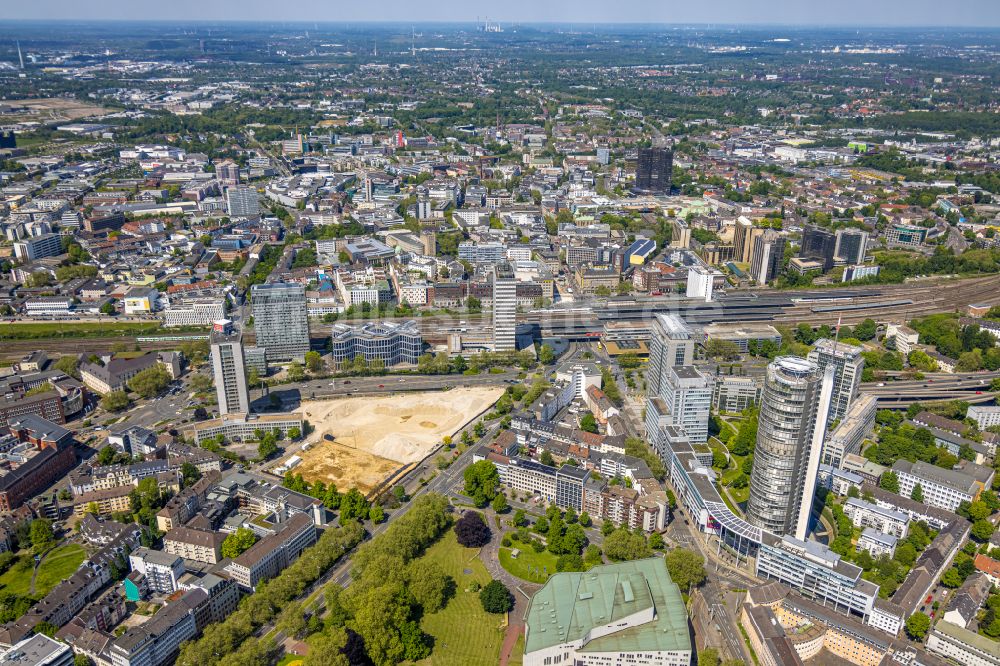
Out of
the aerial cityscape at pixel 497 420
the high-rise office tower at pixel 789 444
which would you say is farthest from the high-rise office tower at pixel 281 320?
the high-rise office tower at pixel 789 444

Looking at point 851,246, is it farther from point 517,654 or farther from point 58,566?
point 58,566

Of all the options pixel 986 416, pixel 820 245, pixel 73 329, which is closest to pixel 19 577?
pixel 73 329

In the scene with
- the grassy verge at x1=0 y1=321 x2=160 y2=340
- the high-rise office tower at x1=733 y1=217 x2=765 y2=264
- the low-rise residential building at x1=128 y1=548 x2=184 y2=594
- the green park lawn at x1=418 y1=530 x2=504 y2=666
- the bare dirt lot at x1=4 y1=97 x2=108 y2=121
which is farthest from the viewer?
the bare dirt lot at x1=4 y1=97 x2=108 y2=121

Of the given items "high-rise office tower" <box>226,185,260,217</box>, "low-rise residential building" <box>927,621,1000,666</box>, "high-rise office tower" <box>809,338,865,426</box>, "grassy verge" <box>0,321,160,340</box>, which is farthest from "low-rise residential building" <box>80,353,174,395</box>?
"low-rise residential building" <box>927,621,1000,666</box>

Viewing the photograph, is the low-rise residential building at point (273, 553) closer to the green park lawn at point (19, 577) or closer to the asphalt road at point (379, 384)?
the green park lawn at point (19, 577)

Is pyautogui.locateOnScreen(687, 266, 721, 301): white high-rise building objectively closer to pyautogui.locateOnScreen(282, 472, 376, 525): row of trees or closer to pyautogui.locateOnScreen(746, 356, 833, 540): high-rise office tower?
pyautogui.locateOnScreen(746, 356, 833, 540): high-rise office tower

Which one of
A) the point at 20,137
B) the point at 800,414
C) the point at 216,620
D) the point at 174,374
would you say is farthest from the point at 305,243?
the point at 20,137
